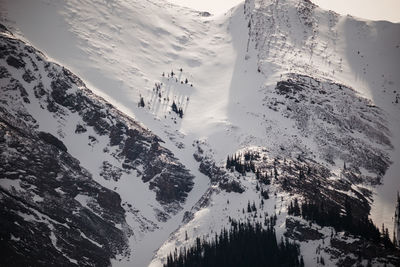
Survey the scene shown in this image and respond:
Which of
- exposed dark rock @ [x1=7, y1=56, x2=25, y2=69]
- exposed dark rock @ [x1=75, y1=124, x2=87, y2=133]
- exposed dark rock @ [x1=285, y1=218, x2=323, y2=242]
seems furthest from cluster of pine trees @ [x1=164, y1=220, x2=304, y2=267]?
exposed dark rock @ [x1=7, y1=56, x2=25, y2=69]

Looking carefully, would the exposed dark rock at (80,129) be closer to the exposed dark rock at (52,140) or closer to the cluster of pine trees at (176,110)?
the exposed dark rock at (52,140)

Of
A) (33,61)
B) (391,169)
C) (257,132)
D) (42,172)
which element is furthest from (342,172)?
(33,61)

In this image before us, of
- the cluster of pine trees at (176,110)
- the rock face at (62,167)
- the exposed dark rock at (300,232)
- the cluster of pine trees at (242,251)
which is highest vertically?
the cluster of pine trees at (176,110)

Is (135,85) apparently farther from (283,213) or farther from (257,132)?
(283,213)

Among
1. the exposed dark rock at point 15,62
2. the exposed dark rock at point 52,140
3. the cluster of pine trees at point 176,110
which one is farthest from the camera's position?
the cluster of pine trees at point 176,110

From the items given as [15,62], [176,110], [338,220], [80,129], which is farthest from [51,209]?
[338,220]

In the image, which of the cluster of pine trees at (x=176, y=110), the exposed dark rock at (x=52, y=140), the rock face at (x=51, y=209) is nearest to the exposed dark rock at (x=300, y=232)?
the rock face at (x=51, y=209)
